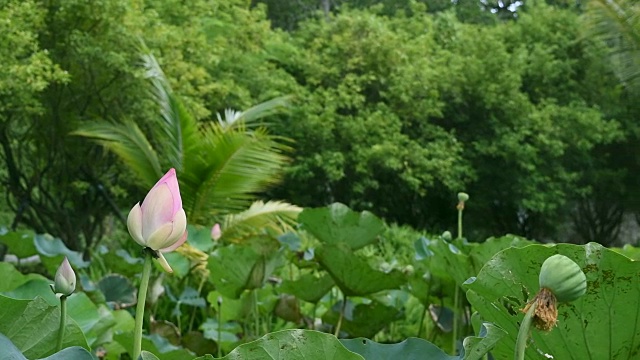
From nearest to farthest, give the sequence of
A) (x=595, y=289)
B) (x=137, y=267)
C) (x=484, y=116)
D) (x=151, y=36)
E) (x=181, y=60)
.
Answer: (x=595, y=289) < (x=137, y=267) < (x=151, y=36) < (x=181, y=60) < (x=484, y=116)

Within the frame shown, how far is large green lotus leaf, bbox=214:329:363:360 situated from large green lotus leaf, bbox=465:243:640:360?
20cm

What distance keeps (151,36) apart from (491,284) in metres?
4.92

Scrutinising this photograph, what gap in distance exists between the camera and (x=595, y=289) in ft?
2.07

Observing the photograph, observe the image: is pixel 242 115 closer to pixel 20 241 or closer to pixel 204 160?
pixel 204 160

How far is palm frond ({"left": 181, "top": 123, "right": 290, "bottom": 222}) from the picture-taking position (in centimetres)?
486

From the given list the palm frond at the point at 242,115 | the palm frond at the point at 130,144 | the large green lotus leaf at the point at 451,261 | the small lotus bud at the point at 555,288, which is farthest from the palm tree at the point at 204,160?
the small lotus bud at the point at 555,288

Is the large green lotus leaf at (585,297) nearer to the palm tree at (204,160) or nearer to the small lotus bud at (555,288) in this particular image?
the small lotus bud at (555,288)

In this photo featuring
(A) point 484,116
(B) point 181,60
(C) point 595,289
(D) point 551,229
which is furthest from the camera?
(D) point 551,229

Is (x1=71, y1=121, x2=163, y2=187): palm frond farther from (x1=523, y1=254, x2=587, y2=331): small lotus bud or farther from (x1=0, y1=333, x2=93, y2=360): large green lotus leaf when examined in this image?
(x1=523, y1=254, x2=587, y2=331): small lotus bud

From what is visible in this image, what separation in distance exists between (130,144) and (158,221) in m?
4.56

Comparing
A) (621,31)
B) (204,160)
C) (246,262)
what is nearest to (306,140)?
(621,31)

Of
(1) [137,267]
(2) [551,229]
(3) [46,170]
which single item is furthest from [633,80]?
(1) [137,267]

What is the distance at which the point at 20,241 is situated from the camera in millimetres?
1791

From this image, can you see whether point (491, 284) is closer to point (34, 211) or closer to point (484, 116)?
point (34, 211)
